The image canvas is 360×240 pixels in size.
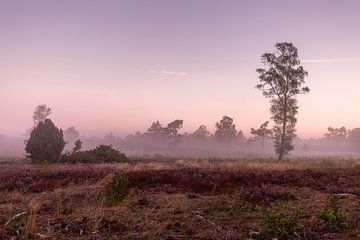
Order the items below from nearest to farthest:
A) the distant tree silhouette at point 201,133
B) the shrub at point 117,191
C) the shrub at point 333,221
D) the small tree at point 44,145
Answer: the shrub at point 333,221
the shrub at point 117,191
the small tree at point 44,145
the distant tree silhouette at point 201,133

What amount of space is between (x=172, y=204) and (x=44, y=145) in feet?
81.5

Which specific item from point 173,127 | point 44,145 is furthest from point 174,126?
point 44,145

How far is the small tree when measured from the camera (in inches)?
1341

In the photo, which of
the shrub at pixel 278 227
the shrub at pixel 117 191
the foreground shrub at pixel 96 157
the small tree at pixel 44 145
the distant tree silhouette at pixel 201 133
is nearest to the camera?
the shrub at pixel 278 227

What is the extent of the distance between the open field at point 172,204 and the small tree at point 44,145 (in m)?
14.2

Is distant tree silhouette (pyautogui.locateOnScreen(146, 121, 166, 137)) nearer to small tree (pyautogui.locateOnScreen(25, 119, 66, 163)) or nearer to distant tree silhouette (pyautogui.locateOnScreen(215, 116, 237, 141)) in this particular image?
distant tree silhouette (pyautogui.locateOnScreen(215, 116, 237, 141))

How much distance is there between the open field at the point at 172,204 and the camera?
31.2ft

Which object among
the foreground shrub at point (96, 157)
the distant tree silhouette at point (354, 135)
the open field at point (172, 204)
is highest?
the distant tree silhouette at point (354, 135)

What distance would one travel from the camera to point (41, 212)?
11.9 m

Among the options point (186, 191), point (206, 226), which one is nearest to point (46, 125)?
point (186, 191)

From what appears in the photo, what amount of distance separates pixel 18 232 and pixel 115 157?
82.0 ft

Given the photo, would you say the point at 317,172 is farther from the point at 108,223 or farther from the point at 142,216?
the point at 108,223

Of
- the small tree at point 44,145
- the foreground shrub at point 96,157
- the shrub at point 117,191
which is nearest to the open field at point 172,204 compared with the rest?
the shrub at point 117,191

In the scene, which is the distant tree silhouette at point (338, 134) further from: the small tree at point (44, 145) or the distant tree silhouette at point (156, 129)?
the small tree at point (44, 145)
